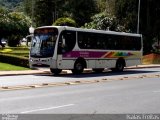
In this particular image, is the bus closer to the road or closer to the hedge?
the hedge

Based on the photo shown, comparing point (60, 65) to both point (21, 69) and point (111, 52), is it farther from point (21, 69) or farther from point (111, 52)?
point (111, 52)

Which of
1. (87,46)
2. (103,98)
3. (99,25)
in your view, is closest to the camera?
(103,98)

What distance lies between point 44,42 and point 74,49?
208 centimetres

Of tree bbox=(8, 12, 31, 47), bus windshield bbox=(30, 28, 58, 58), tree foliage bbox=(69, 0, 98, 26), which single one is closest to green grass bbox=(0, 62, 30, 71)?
bus windshield bbox=(30, 28, 58, 58)

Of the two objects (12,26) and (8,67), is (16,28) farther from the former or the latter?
(8,67)

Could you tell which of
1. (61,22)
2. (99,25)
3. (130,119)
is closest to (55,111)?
(130,119)

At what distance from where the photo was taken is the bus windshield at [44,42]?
29.7 meters

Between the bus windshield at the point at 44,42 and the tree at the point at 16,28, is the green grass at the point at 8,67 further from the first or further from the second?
the tree at the point at 16,28

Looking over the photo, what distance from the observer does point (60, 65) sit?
97.6ft

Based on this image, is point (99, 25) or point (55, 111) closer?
point (55, 111)

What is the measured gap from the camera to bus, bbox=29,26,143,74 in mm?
29672

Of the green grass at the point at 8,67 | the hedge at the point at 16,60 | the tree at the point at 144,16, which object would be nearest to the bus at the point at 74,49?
the green grass at the point at 8,67

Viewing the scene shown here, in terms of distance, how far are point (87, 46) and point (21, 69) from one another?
499 centimetres

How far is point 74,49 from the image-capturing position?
101 ft
